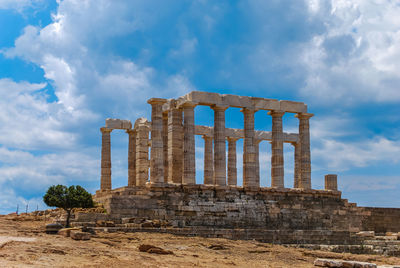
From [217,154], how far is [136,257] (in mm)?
21449

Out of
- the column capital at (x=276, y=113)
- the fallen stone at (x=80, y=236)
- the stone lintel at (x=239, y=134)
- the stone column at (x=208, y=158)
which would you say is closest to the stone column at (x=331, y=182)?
the column capital at (x=276, y=113)

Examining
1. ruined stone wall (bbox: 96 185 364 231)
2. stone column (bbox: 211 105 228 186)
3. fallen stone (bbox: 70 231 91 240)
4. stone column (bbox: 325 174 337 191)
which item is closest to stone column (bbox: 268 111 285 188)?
ruined stone wall (bbox: 96 185 364 231)

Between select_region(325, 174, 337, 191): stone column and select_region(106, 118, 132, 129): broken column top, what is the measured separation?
19047mm

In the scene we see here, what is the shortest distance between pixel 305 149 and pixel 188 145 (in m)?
12.0

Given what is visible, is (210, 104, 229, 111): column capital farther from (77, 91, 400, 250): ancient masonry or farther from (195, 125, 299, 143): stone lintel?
(195, 125, 299, 143): stone lintel

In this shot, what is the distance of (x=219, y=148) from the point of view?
41.6 metres

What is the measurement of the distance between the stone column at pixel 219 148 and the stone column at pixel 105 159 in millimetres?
11909

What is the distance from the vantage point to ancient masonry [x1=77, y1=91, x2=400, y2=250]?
3506cm

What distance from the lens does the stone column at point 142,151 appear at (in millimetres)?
45188

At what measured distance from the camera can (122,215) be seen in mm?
33656

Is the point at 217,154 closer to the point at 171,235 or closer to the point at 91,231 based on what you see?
the point at 171,235

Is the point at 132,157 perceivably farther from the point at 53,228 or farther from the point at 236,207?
the point at 53,228

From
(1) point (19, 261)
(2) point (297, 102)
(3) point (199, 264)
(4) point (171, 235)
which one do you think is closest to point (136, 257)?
(3) point (199, 264)

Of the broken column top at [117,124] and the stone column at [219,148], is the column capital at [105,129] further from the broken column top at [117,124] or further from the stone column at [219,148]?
the stone column at [219,148]
